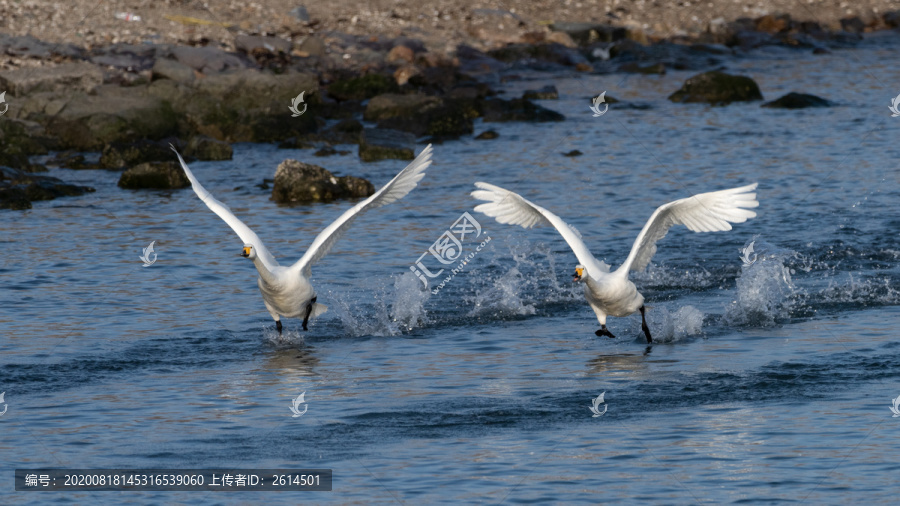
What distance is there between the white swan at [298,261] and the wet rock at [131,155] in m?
12.3

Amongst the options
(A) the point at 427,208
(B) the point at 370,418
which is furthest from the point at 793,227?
(B) the point at 370,418

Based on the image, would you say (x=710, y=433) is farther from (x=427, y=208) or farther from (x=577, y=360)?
(x=427, y=208)

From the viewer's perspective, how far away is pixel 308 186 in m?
22.1

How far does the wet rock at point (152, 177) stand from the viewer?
23.6m

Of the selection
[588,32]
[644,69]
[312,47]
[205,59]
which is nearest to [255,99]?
[205,59]

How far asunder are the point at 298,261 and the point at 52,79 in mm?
17611

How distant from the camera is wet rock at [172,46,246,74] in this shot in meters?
32.2

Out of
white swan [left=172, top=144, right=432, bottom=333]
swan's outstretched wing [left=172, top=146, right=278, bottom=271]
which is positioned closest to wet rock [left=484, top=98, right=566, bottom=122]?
white swan [left=172, top=144, right=432, bottom=333]

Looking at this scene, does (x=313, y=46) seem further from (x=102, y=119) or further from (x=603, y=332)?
(x=603, y=332)

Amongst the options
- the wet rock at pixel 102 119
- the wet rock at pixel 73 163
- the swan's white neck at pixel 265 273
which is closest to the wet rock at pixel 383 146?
the wet rock at pixel 102 119

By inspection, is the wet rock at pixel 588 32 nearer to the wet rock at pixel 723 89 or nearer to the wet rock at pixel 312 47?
the wet rock at pixel 312 47

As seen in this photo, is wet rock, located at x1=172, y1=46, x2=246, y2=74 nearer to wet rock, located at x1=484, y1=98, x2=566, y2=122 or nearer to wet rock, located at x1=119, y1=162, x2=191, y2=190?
wet rock, located at x1=484, y1=98, x2=566, y2=122

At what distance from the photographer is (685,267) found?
55.2 feet

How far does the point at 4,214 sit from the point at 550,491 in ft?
47.5
